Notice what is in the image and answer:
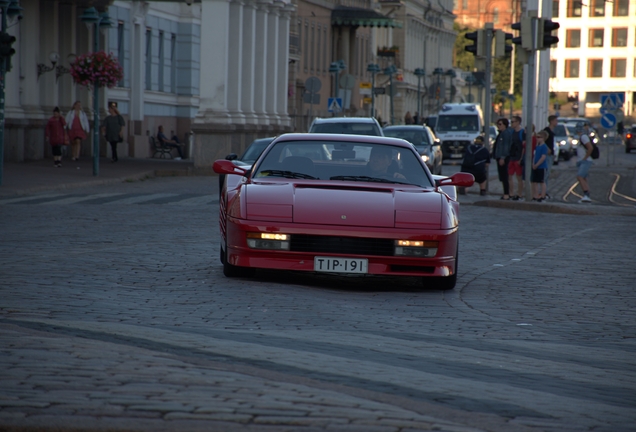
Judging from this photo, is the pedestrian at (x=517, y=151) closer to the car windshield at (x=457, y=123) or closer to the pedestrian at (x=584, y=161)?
the pedestrian at (x=584, y=161)

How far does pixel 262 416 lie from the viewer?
5.17 metres

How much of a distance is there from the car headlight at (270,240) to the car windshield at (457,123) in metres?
46.1

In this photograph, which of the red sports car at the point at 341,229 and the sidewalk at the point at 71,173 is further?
the sidewalk at the point at 71,173

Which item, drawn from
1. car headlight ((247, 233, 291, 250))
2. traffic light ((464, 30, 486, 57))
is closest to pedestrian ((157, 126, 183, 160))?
traffic light ((464, 30, 486, 57))

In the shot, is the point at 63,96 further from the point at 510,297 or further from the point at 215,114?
the point at 510,297

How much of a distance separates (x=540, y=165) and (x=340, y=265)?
16.6 m

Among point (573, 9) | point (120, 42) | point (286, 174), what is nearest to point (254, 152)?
point (286, 174)

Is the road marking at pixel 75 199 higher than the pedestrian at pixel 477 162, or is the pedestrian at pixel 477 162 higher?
the pedestrian at pixel 477 162

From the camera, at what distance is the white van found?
179 feet

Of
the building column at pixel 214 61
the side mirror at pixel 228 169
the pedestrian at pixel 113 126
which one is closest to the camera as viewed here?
the side mirror at pixel 228 169

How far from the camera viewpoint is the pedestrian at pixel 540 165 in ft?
85.3

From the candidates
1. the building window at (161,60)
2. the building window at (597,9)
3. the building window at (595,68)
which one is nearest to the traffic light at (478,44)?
the building window at (161,60)

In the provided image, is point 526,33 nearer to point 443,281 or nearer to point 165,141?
point 443,281

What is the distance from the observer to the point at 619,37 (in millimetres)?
151250
